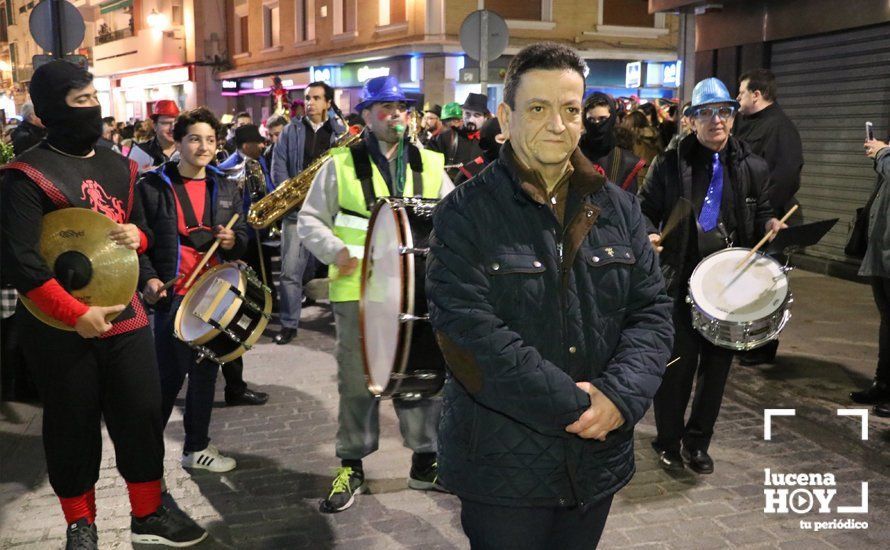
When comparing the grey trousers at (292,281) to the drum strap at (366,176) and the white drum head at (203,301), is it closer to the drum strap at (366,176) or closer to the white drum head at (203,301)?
the white drum head at (203,301)

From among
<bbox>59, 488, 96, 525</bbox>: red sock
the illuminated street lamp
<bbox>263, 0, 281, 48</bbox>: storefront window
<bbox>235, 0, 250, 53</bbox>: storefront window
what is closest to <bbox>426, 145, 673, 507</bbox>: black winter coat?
<bbox>59, 488, 96, 525</bbox>: red sock

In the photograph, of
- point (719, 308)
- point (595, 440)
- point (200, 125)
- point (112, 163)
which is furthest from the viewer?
point (200, 125)

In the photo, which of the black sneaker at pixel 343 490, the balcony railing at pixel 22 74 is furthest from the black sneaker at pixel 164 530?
the balcony railing at pixel 22 74

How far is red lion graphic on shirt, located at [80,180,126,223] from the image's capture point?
3.69 meters

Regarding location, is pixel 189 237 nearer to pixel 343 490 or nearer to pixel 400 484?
pixel 343 490

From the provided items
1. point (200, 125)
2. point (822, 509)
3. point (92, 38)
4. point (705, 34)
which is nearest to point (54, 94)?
point (200, 125)

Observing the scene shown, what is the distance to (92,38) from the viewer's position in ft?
171

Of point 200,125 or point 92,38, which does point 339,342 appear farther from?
point 92,38

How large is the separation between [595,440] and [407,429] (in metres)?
2.30

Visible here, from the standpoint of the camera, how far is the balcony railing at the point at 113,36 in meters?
45.8

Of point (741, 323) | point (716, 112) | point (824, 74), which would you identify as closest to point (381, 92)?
point (716, 112)

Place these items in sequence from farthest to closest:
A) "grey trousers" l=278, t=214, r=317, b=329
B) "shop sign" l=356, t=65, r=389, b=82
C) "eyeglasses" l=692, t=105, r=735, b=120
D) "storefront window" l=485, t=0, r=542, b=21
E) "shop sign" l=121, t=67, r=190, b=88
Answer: "shop sign" l=121, t=67, r=190, b=88, "shop sign" l=356, t=65, r=389, b=82, "storefront window" l=485, t=0, r=542, b=21, "grey trousers" l=278, t=214, r=317, b=329, "eyeglasses" l=692, t=105, r=735, b=120

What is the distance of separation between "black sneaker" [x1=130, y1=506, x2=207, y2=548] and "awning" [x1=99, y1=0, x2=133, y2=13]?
4540 centimetres

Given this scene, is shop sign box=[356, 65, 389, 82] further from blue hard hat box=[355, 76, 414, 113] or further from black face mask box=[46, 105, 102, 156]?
black face mask box=[46, 105, 102, 156]
